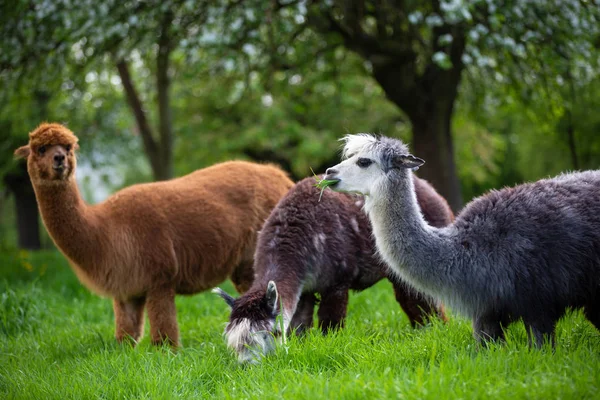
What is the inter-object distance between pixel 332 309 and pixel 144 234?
6.46 ft

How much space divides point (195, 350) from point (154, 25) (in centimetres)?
648

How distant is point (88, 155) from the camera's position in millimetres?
18438

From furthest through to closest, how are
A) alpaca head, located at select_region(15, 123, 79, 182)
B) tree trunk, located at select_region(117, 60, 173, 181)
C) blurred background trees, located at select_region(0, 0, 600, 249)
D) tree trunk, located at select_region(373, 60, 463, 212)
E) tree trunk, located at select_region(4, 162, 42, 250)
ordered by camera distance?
tree trunk, located at select_region(4, 162, 42, 250)
tree trunk, located at select_region(117, 60, 173, 181)
tree trunk, located at select_region(373, 60, 463, 212)
blurred background trees, located at select_region(0, 0, 600, 249)
alpaca head, located at select_region(15, 123, 79, 182)

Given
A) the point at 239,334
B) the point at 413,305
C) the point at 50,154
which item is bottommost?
the point at 413,305

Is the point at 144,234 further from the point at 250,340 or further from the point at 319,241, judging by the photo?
the point at 250,340

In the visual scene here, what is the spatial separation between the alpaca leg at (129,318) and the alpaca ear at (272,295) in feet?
6.19

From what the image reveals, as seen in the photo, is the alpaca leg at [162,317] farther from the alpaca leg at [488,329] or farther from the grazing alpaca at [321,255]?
the alpaca leg at [488,329]

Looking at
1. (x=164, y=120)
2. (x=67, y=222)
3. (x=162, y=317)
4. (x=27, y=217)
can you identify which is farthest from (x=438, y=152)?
(x=27, y=217)

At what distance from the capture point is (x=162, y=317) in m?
5.99

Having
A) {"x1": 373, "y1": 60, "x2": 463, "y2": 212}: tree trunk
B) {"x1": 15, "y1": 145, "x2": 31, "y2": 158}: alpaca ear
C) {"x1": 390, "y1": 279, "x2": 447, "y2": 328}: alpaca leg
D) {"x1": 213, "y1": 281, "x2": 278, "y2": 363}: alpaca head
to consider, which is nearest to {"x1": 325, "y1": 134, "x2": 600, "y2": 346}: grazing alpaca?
{"x1": 213, "y1": 281, "x2": 278, "y2": 363}: alpaca head

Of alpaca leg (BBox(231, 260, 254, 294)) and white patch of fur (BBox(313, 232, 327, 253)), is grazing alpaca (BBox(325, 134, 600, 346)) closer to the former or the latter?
white patch of fur (BBox(313, 232, 327, 253))

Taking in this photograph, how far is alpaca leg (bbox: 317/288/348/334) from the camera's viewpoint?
18.0 ft

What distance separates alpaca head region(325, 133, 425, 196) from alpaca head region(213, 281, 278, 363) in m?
0.92

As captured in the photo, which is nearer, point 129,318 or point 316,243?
point 316,243
